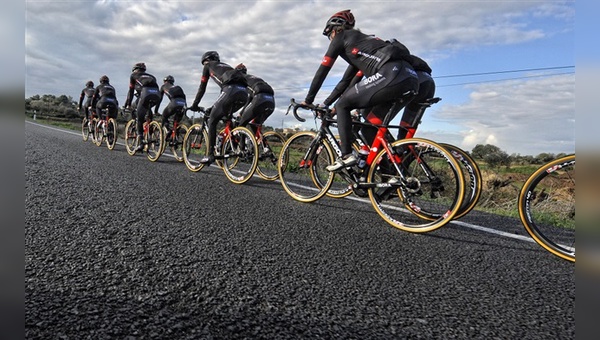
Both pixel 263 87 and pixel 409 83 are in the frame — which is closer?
pixel 409 83

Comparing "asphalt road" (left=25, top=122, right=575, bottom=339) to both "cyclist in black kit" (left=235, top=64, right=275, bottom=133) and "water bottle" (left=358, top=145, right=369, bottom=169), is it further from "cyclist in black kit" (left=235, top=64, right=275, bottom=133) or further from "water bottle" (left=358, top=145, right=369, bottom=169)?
"cyclist in black kit" (left=235, top=64, right=275, bottom=133)

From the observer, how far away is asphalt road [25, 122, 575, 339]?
1470mm

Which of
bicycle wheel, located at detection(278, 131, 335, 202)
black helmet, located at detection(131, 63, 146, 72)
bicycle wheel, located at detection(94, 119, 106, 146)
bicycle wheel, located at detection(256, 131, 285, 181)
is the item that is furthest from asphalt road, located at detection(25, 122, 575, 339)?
bicycle wheel, located at detection(94, 119, 106, 146)

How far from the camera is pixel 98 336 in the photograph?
129 centimetres

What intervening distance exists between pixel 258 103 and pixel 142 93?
4.15m

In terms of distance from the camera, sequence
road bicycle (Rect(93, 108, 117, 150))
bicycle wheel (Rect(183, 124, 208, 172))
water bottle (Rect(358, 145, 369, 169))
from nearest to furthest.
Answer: water bottle (Rect(358, 145, 369, 169))
bicycle wheel (Rect(183, 124, 208, 172))
road bicycle (Rect(93, 108, 117, 150))

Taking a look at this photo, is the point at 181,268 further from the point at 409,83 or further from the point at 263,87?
the point at 263,87

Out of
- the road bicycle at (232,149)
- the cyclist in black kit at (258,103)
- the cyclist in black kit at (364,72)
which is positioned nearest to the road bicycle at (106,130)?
the road bicycle at (232,149)

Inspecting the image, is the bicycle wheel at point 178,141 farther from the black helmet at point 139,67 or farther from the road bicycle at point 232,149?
the black helmet at point 139,67

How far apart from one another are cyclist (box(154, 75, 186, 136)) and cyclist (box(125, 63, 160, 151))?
275mm

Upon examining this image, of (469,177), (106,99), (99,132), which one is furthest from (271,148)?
(99,132)

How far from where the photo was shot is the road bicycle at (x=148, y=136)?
841 centimetres

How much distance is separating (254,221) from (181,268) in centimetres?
121

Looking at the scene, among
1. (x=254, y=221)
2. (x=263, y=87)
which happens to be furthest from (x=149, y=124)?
(x=254, y=221)
